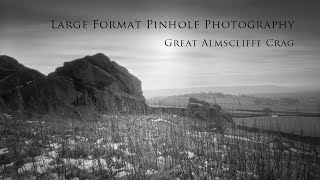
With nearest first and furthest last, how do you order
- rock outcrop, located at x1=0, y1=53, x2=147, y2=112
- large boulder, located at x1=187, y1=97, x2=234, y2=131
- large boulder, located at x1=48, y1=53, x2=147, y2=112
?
large boulder, located at x1=187, y1=97, x2=234, y2=131 < rock outcrop, located at x1=0, y1=53, x2=147, y2=112 < large boulder, located at x1=48, y1=53, x2=147, y2=112

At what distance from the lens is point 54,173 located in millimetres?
3727

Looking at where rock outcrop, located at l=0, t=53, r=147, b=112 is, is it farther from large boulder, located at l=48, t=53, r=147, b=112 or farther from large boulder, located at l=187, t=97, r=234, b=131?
large boulder, located at l=187, t=97, r=234, b=131

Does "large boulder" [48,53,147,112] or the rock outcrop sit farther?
"large boulder" [48,53,147,112]

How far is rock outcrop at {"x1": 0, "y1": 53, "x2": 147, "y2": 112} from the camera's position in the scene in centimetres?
1263

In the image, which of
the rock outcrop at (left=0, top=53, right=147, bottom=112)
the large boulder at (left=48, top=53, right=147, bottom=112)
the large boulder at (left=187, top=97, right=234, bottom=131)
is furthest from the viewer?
the large boulder at (left=48, top=53, right=147, bottom=112)

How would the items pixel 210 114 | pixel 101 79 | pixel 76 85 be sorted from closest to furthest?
pixel 210 114, pixel 76 85, pixel 101 79

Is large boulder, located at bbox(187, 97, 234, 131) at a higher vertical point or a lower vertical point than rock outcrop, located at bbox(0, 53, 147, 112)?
lower

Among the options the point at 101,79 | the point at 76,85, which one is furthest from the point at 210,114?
the point at 76,85

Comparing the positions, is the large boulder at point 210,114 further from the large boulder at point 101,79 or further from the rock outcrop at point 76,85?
the large boulder at point 101,79

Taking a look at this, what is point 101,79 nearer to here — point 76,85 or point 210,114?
point 76,85

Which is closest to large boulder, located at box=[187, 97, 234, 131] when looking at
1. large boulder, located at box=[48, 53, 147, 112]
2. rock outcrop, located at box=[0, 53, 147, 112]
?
rock outcrop, located at box=[0, 53, 147, 112]

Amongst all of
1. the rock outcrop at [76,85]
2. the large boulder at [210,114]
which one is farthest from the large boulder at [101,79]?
the large boulder at [210,114]

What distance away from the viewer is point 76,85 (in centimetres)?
1612

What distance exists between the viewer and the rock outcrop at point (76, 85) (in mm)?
12633
